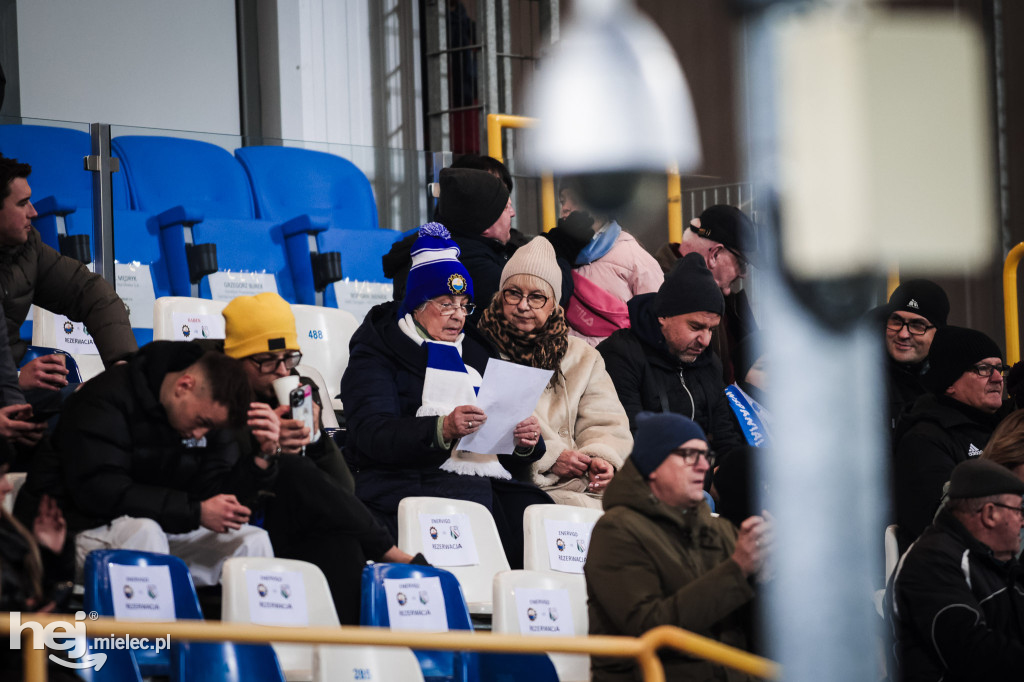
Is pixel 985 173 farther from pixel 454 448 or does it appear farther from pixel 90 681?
pixel 454 448

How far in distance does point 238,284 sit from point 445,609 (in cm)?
259

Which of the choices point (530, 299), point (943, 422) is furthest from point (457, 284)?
point (943, 422)

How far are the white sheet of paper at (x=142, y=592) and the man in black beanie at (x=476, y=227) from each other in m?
1.99

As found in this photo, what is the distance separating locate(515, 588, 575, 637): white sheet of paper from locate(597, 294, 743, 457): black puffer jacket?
123 cm

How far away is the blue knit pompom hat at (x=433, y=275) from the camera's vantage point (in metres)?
4.04

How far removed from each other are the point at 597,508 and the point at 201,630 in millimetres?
2351

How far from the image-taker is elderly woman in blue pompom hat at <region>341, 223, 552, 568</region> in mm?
3816

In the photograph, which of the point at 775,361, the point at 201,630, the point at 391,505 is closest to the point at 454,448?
the point at 391,505

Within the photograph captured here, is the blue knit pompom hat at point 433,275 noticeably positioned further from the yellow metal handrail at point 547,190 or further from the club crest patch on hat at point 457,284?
the yellow metal handrail at point 547,190

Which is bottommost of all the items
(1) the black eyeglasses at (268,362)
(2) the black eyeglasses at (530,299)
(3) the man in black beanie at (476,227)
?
(1) the black eyeglasses at (268,362)

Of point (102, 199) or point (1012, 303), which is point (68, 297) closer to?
point (102, 199)

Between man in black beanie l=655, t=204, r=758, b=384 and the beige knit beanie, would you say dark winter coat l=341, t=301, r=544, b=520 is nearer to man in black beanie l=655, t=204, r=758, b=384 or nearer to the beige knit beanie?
the beige knit beanie

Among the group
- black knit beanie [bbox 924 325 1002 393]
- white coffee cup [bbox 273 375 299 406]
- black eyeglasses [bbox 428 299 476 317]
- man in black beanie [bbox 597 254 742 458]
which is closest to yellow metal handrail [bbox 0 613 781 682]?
white coffee cup [bbox 273 375 299 406]

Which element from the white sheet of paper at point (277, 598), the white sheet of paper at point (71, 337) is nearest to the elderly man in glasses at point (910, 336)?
the white sheet of paper at point (277, 598)
